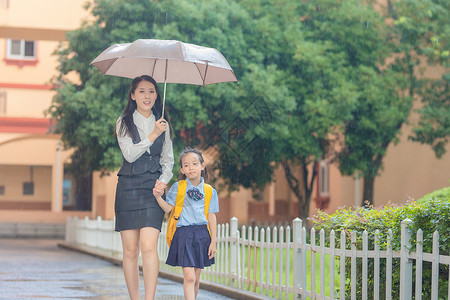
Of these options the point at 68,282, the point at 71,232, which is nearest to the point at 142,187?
the point at 68,282

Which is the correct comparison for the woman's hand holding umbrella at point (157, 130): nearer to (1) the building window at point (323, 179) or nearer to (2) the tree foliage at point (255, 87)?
(2) the tree foliage at point (255, 87)

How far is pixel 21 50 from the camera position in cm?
3709

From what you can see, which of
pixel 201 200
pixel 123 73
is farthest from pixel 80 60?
pixel 201 200

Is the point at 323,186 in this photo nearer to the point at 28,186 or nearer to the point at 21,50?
the point at 21,50

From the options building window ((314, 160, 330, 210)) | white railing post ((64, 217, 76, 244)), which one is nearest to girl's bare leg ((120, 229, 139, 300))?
white railing post ((64, 217, 76, 244))

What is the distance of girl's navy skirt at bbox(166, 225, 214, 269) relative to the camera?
669 centimetres

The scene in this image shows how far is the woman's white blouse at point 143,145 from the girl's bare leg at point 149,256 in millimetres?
426

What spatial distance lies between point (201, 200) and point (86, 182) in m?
35.9

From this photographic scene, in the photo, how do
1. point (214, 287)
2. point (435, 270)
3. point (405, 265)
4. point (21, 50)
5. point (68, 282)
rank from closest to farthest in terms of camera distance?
point (435, 270) < point (405, 265) < point (214, 287) < point (68, 282) < point (21, 50)

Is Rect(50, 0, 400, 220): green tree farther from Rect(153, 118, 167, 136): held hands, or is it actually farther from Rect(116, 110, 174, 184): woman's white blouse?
Rect(153, 118, 167, 136): held hands

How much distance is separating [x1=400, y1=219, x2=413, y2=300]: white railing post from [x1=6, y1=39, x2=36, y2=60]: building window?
107 ft

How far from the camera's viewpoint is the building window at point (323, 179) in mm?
33844

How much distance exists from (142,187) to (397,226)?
2.04 metres

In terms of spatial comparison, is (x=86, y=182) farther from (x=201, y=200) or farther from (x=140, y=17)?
(x=201, y=200)
